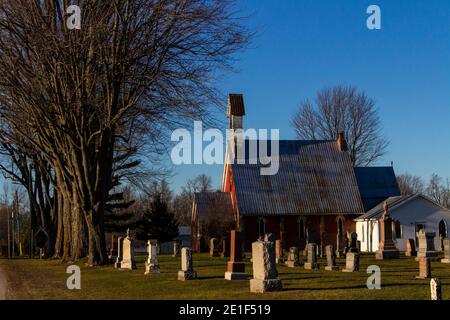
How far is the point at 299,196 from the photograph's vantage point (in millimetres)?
59656

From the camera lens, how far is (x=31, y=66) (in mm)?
30875

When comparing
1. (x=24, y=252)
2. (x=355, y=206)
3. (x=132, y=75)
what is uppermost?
(x=132, y=75)

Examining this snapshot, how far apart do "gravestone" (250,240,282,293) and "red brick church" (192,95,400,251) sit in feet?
128

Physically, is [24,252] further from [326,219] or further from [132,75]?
[132,75]

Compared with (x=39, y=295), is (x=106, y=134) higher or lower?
higher

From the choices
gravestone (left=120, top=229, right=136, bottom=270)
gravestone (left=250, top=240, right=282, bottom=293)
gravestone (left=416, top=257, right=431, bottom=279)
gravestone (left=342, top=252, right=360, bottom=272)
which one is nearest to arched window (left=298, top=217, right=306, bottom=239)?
gravestone (left=120, top=229, right=136, bottom=270)

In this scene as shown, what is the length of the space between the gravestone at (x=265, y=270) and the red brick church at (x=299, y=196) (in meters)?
39.0

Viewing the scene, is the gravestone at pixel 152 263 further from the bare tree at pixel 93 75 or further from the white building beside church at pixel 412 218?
the white building beside church at pixel 412 218

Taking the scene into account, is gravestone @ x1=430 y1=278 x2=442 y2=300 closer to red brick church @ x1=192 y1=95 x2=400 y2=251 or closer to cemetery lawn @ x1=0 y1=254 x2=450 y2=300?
cemetery lawn @ x1=0 y1=254 x2=450 y2=300

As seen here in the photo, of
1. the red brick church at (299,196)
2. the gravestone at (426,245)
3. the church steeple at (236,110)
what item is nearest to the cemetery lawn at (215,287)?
the gravestone at (426,245)
